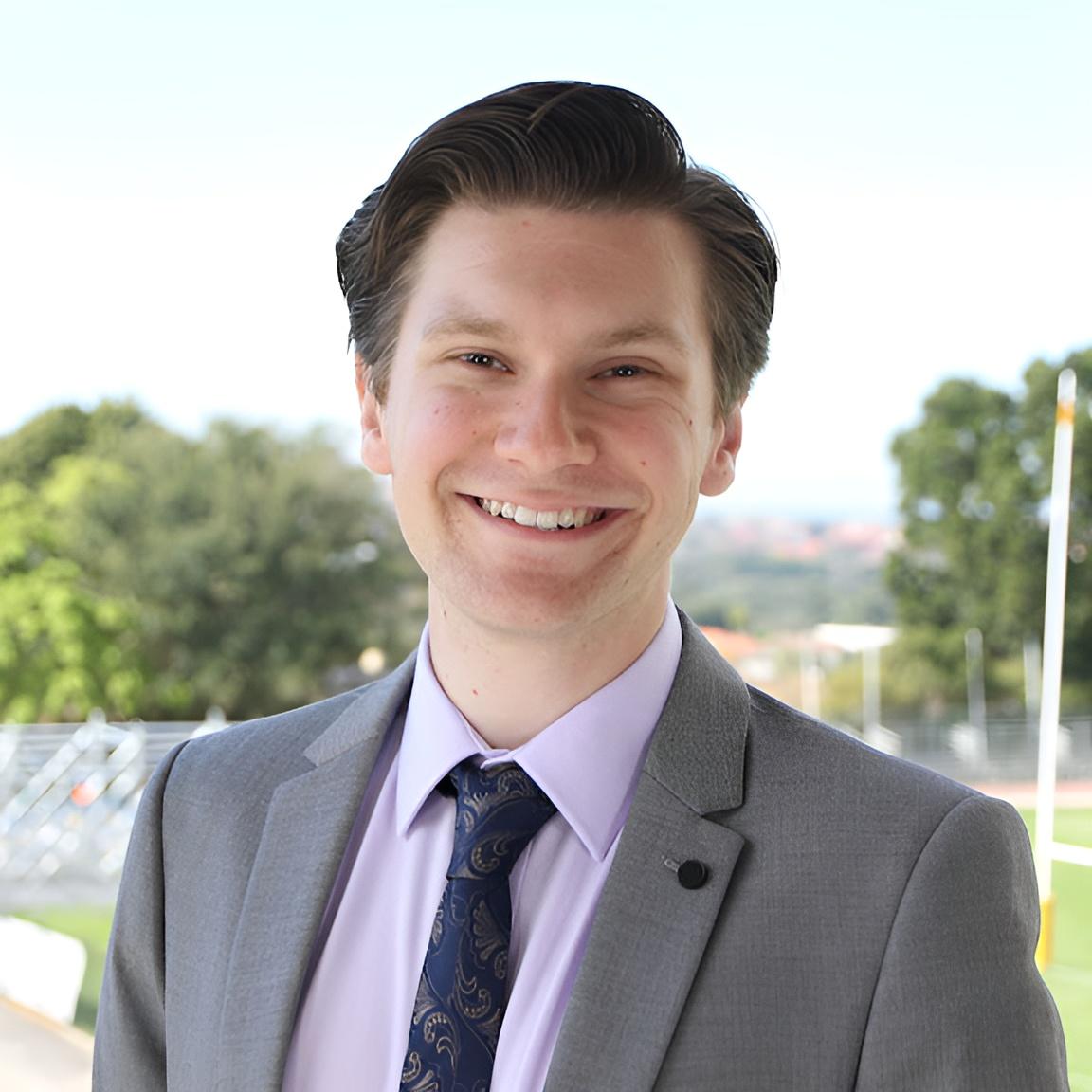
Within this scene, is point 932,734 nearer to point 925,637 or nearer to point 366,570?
point 925,637

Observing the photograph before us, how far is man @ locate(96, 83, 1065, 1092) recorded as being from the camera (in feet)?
2.72

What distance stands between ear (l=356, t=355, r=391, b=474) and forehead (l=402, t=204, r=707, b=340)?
91mm

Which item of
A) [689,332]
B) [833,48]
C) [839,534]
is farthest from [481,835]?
[833,48]

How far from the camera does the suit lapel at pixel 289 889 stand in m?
0.92

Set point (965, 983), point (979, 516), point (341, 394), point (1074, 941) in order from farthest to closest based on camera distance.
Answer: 1. point (979, 516)
2. point (1074, 941)
3. point (341, 394)
4. point (965, 983)

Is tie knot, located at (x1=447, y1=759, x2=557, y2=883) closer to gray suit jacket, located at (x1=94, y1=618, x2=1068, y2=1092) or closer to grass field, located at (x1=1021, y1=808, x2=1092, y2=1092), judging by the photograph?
gray suit jacket, located at (x1=94, y1=618, x2=1068, y2=1092)

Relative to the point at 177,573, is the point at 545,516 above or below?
above

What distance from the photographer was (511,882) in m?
0.93

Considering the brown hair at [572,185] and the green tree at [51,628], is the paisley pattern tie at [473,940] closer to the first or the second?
the brown hair at [572,185]

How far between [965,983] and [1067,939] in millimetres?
10799

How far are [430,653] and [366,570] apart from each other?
49.1ft

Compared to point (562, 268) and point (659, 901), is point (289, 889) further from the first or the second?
point (562, 268)

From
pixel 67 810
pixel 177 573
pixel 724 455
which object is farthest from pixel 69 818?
pixel 724 455

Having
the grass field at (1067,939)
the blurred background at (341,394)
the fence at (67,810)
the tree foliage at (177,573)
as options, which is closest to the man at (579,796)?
the grass field at (1067,939)
